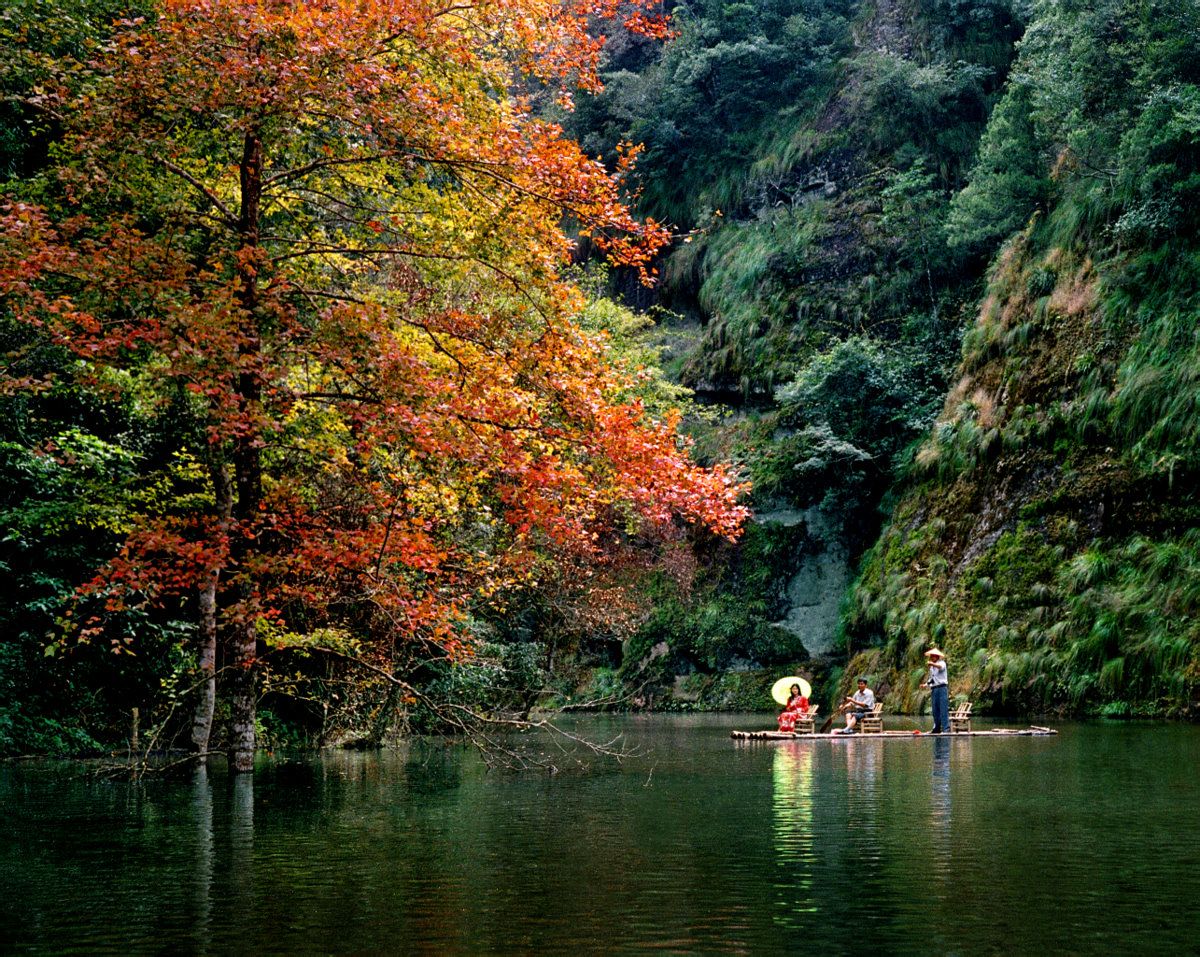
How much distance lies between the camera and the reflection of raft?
801 inches

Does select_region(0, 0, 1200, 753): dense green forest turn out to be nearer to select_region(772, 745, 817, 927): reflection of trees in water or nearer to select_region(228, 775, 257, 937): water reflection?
select_region(228, 775, 257, 937): water reflection

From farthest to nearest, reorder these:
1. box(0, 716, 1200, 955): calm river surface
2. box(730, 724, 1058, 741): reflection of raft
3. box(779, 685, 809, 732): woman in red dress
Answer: box(779, 685, 809, 732): woman in red dress, box(730, 724, 1058, 741): reflection of raft, box(0, 716, 1200, 955): calm river surface

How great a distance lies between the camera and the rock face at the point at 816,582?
39.8 metres

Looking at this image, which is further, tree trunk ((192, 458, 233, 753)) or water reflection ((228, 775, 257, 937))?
tree trunk ((192, 458, 233, 753))

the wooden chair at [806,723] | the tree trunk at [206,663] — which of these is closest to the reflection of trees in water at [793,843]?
the tree trunk at [206,663]

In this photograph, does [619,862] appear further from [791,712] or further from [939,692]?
[791,712]

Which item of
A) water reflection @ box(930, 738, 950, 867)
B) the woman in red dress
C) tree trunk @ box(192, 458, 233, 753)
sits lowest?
the woman in red dress

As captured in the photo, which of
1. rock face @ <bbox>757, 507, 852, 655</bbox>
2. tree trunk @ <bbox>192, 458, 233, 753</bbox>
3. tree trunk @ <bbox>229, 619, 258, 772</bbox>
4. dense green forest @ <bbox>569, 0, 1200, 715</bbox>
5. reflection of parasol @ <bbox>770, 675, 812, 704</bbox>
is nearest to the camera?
tree trunk @ <bbox>192, 458, 233, 753</bbox>

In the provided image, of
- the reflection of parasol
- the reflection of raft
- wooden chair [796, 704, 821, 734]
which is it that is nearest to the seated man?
the reflection of raft

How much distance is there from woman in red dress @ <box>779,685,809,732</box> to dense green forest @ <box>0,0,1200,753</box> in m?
4.42

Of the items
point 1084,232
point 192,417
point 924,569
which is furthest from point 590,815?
point 1084,232

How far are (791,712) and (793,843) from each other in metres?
14.7

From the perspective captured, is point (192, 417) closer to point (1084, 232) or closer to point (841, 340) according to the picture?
point (1084, 232)

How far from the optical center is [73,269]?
1127 centimetres
